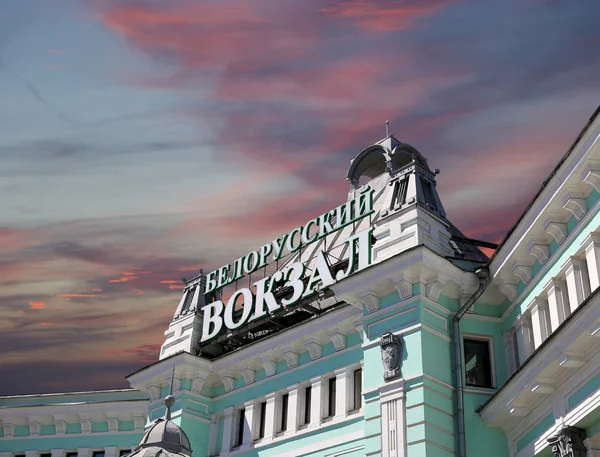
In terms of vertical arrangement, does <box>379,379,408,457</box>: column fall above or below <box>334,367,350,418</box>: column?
below

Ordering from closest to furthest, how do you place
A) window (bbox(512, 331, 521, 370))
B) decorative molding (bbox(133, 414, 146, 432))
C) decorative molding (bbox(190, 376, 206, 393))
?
1. window (bbox(512, 331, 521, 370))
2. decorative molding (bbox(190, 376, 206, 393))
3. decorative molding (bbox(133, 414, 146, 432))

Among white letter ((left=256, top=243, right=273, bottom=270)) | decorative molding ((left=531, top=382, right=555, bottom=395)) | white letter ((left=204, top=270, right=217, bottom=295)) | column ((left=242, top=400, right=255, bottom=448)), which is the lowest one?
decorative molding ((left=531, top=382, right=555, bottom=395))

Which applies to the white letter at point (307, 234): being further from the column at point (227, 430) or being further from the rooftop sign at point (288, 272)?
the column at point (227, 430)

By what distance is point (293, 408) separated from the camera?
2812 cm

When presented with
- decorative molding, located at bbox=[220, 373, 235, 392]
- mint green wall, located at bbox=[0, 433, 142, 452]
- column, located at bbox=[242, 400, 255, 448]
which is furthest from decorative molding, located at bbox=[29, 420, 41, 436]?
column, located at bbox=[242, 400, 255, 448]

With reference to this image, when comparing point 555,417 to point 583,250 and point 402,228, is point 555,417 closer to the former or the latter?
point 583,250

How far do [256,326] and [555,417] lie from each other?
43.1 ft

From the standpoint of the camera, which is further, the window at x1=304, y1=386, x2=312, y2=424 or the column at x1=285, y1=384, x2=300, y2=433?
the window at x1=304, y1=386, x2=312, y2=424

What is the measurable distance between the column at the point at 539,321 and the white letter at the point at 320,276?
723 centimetres

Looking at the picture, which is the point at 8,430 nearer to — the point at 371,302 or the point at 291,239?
the point at 291,239

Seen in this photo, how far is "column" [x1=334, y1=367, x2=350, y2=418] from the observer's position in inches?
1043

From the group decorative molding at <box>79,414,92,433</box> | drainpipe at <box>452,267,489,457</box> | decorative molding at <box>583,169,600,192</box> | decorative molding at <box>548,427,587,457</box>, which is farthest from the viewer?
decorative molding at <box>79,414,92,433</box>

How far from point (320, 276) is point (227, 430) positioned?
6666 mm

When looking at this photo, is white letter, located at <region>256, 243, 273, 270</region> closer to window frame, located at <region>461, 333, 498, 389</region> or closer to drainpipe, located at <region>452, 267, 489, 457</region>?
drainpipe, located at <region>452, 267, 489, 457</region>
